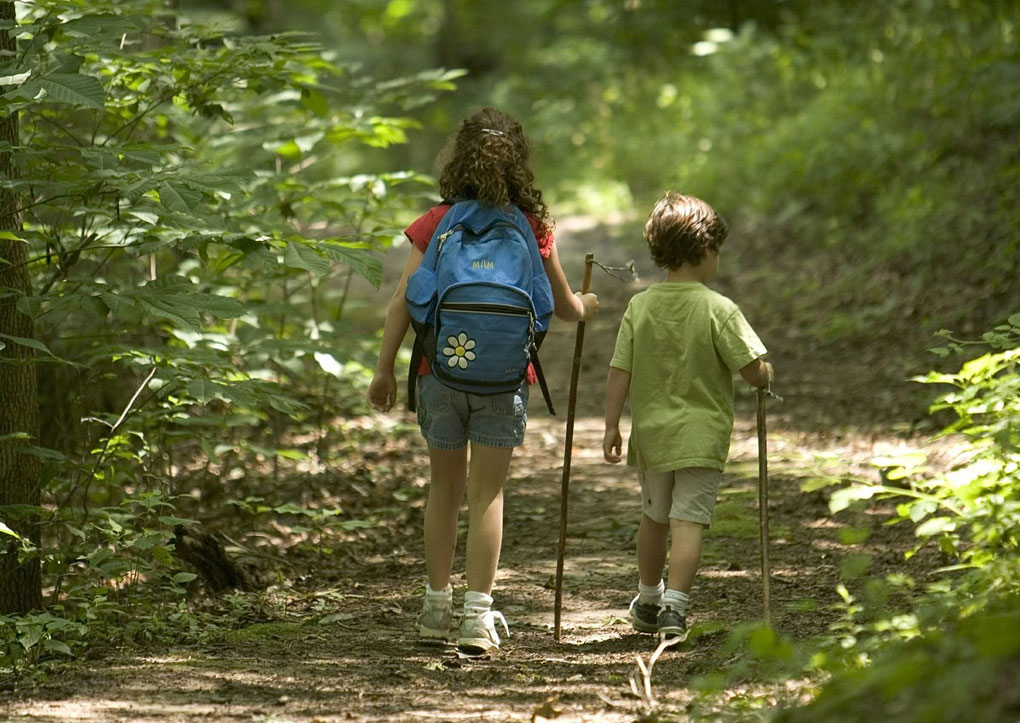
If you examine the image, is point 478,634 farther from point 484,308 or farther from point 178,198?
point 178,198

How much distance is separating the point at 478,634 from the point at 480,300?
1199 mm

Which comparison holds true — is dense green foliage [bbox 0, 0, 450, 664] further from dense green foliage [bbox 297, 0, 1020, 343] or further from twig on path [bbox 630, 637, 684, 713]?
twig on path [bbox 630, 637, 684, 713]

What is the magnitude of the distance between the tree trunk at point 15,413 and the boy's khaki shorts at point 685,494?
241 centimetres

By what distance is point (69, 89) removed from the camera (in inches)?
142

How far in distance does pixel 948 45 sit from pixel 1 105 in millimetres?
10571

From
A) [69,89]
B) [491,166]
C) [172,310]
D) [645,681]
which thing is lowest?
[645,681]

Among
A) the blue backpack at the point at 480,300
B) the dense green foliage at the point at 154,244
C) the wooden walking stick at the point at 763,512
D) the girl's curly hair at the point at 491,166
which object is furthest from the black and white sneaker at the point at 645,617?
the dense green foliage at the point at 154,244

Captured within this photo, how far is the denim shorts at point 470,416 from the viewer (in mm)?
4039

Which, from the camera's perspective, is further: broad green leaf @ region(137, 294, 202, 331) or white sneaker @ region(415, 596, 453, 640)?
white sneaker @ region(415, 596, 453, 640)

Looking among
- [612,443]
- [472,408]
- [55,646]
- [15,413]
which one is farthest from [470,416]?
[15,413]

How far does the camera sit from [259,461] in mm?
7227

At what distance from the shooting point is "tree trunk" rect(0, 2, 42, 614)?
4410 millimetres

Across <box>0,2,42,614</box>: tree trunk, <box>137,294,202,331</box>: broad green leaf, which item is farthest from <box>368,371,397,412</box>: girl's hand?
<box>0,2,42,614</box>: tree trunk

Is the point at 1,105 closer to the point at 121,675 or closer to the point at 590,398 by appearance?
the point at 121,675
